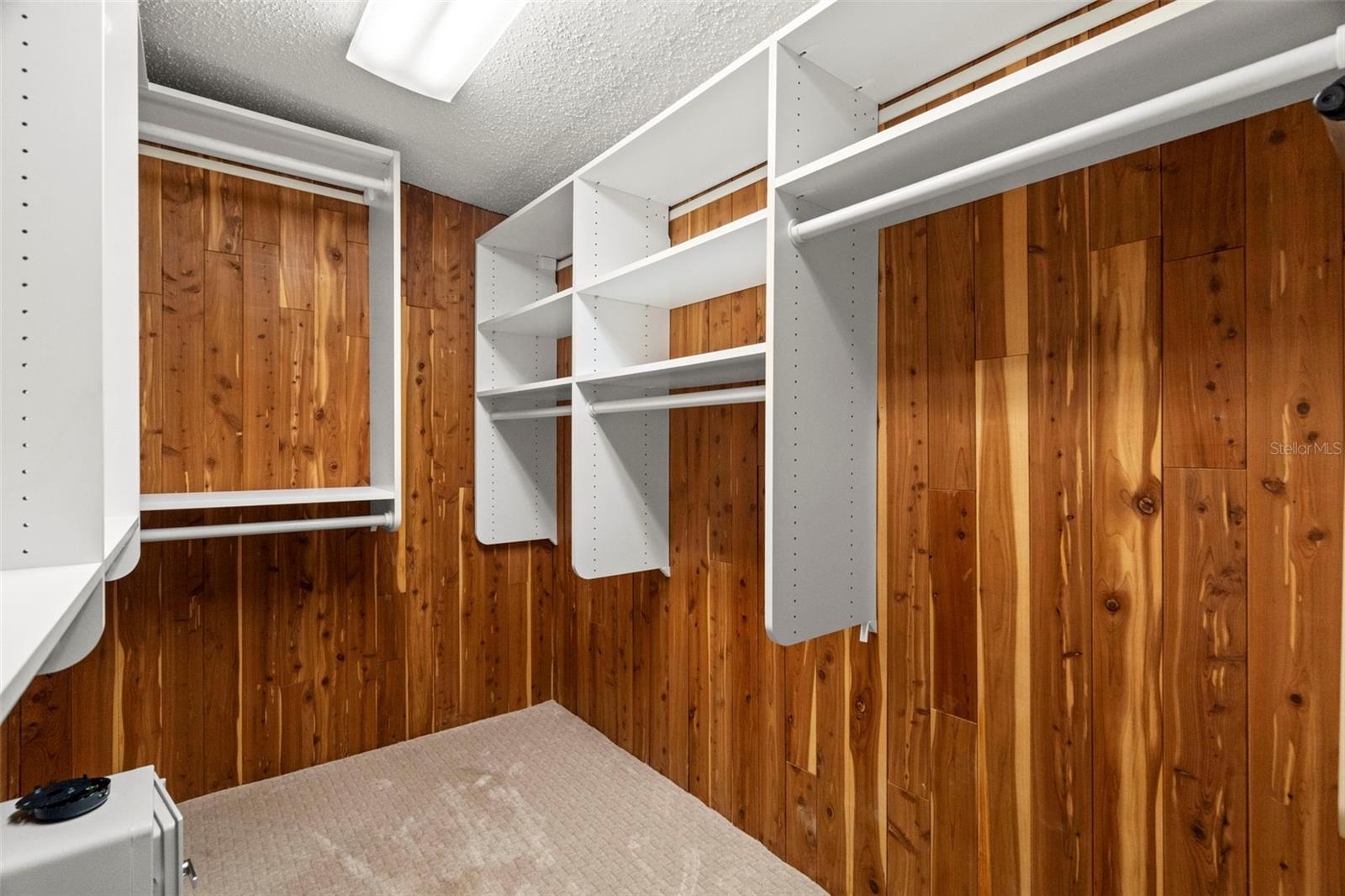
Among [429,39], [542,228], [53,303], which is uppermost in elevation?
[429,39]

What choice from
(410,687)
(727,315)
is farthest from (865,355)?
(410,687)

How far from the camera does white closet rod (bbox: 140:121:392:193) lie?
1.88m

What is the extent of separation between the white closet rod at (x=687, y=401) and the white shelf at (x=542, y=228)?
68 cm

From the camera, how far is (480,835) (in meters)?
1.98

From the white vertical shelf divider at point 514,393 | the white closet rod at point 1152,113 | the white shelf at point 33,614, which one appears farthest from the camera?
the white vertical shelf divider at point 514,393

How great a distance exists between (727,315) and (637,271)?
0.37 meters

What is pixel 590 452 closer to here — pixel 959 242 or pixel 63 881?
pixel 959 242

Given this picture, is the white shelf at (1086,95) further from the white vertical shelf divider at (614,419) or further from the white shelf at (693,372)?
the white vertical shelf divider at (614,419)

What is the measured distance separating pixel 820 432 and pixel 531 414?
1.28 metres

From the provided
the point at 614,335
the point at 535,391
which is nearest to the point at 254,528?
the point at 535,391

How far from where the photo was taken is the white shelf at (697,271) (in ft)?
5.05

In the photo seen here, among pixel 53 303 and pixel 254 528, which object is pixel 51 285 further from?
pixel 254 528

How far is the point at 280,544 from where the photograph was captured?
2.30 metres

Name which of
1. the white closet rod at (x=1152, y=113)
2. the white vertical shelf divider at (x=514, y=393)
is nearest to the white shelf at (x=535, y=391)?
the white vertical shelf divider at (x=514, y=393)
